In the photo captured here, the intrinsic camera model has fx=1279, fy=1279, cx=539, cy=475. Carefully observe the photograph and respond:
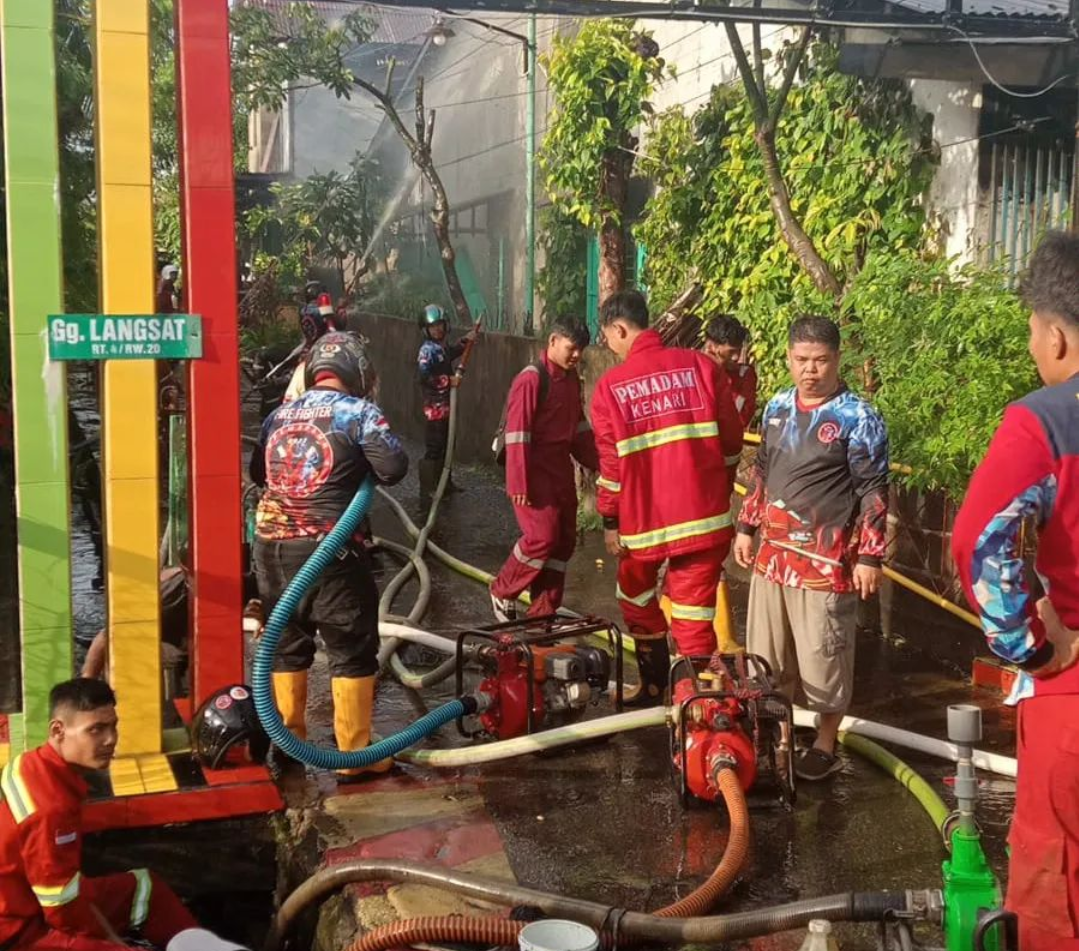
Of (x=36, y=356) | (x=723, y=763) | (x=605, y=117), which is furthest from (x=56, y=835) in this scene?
(x=605, y=117)

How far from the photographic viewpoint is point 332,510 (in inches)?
206

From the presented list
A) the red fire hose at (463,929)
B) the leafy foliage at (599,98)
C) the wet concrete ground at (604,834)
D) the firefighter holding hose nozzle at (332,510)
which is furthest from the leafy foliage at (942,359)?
the leafy foliage at (599,98)

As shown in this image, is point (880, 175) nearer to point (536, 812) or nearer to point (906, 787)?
point (906, 787)

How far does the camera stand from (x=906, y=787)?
16.7ft

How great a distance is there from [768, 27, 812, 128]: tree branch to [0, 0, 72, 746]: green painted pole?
17.9ft

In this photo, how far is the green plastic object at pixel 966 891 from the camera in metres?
3.24

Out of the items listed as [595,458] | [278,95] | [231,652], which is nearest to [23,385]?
[231,652]

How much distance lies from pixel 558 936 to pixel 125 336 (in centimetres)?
270

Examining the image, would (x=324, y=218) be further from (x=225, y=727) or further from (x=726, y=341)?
(x=225, y=727)

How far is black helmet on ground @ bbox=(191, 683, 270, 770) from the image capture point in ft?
16.1

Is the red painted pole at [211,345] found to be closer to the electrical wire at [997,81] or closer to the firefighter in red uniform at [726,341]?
the firefighter in red uniform at [726,341]

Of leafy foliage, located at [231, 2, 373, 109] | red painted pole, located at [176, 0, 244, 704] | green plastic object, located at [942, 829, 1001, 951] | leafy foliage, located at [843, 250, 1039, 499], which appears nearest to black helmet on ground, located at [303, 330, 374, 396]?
red painted pole, located at [176, 0, 244, 704]

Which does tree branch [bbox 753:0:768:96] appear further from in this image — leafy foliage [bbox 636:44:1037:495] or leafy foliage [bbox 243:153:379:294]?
leafy foliage [bbox 243:153:379:294]

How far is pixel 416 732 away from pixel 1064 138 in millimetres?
5550
